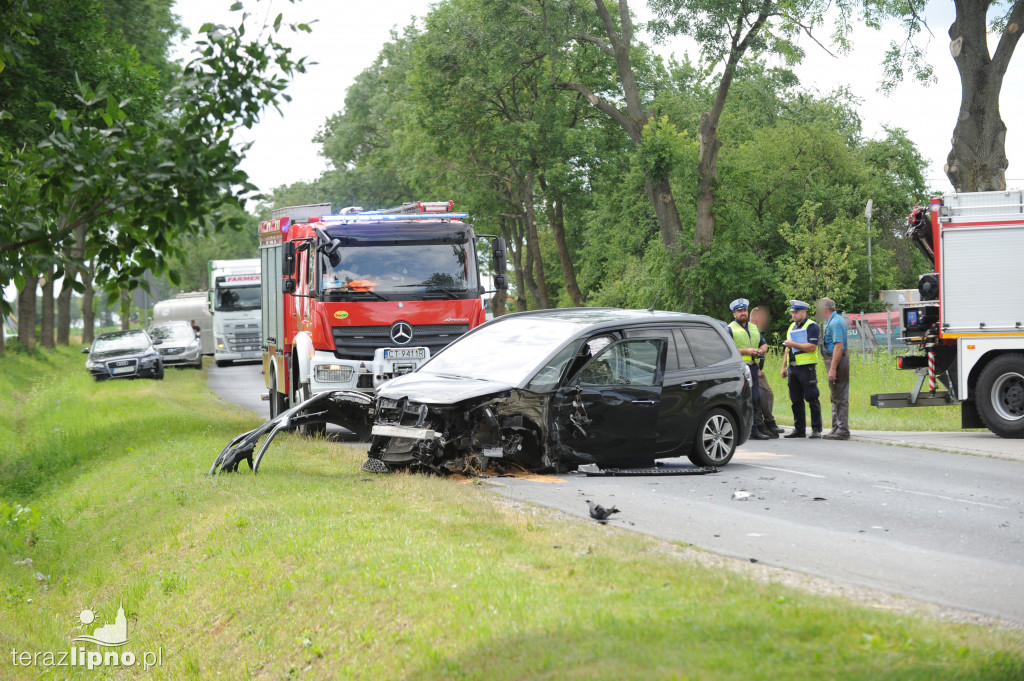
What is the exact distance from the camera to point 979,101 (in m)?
22.2

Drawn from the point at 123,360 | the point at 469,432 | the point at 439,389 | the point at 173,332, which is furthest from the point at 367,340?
the point at 173,332

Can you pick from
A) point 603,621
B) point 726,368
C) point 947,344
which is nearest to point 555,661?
point 603,621

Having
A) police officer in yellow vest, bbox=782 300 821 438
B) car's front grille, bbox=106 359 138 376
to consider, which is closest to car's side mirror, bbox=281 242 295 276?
police officer in yellow vest, bbox=782 300 821 438

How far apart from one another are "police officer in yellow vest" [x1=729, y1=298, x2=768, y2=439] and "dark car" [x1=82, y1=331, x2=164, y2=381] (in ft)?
66.8

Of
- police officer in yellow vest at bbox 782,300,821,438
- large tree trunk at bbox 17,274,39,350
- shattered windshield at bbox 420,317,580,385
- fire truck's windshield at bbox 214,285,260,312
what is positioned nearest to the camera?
shattered windshield at bbox 420,317,580,385

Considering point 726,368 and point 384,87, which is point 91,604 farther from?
point 384,87

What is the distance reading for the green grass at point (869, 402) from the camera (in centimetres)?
1908

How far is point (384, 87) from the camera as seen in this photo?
2301 inches

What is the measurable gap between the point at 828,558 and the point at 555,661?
3226mm

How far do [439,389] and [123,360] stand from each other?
2259 centimetres

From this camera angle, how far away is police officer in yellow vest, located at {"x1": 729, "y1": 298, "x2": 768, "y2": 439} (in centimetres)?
1563

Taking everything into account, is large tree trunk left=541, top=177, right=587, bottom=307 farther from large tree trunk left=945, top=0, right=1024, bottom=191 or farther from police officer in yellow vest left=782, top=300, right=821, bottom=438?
police officer in yellow vest left=782, top=300, right=821, bottom=438

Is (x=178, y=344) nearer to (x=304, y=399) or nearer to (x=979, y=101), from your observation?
(x=304, y=399)

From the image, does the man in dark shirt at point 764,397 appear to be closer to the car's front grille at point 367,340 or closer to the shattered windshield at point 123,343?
the car's front grille at point 367,340
